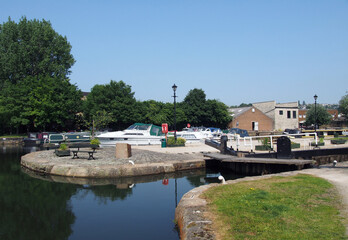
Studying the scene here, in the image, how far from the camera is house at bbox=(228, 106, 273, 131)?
58.1m

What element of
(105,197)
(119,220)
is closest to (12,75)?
(105,197)

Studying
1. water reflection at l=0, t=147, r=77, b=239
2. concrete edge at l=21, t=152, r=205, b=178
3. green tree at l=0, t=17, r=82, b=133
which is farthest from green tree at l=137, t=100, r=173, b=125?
water reflection at l=0, t=147, r=77, b=239

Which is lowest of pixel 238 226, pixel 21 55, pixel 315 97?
pixel 238 226

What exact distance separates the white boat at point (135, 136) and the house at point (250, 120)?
29.7 meters

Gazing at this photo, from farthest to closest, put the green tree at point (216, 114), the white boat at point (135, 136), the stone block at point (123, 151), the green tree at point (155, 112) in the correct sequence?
the green tree at point (216, 114), the green tree at point (155, 112), the white boat at point (135, 136), the stone block at point (123, 151)

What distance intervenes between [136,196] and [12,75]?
148ft

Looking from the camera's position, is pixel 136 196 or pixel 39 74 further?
pixel 39 74

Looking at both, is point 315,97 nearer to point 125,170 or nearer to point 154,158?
point 154,158

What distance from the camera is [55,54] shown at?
5053cm

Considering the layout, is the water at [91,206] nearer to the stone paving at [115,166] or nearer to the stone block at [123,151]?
the stone paving at [115,166]

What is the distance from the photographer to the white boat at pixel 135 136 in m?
29.7

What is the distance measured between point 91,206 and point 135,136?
19207mm

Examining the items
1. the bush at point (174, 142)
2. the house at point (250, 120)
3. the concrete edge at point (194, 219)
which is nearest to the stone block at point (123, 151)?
the bush at point (174, 142)

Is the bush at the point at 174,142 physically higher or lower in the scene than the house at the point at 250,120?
lower
